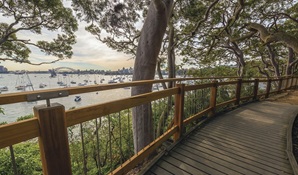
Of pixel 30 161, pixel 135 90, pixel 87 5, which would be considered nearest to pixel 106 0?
pixel 87 5

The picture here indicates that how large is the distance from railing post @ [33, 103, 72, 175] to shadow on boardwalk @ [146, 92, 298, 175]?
4.23 ft

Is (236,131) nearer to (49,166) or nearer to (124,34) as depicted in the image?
(49,166)

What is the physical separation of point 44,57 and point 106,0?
6982 millimetres

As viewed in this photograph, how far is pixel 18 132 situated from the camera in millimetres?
943

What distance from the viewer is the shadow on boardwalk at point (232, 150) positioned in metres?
2.10

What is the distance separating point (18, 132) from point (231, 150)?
109 inches

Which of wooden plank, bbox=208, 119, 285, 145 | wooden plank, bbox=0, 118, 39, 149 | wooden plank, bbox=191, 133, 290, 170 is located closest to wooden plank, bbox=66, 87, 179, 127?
wooden plank, bbox=0, 118, 39, 149

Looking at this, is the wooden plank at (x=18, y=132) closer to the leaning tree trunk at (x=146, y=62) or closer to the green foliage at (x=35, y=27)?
the leaning tree trunk at (x=146, y=62)

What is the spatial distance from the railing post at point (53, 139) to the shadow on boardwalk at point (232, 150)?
129cm

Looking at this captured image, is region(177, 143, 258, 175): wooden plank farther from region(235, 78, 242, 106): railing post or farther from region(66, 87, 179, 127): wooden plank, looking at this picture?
region(235, 78, 242, 106): railing post

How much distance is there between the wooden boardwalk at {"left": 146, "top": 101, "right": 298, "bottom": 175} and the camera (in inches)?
82.4

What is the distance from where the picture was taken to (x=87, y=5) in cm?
529

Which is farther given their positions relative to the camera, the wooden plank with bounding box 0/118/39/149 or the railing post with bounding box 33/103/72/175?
the railing post with bounding box 33/103/72/175

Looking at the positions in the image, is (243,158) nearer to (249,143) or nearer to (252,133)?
(249,143)
